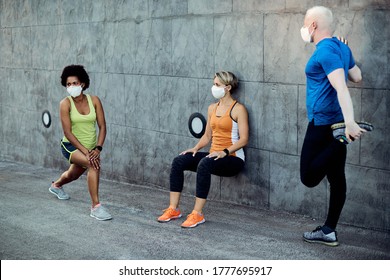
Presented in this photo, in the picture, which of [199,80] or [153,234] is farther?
[199,80]

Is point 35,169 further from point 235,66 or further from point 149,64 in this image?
point 235,66

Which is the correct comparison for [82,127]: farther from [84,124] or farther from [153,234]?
[153,234]

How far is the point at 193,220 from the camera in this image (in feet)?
22.0

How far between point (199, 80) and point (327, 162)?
2477mm

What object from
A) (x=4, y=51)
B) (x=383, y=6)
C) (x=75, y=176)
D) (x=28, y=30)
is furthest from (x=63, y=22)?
(x=383, y=6)

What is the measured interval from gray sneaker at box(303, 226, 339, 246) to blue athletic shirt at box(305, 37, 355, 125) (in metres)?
0.93

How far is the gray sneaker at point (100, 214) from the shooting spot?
7.12m

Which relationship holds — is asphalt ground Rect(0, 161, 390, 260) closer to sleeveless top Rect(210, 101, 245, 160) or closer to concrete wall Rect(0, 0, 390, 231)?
concrete wall Rect(0, 0, 390, 231)

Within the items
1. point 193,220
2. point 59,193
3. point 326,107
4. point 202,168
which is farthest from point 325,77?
point 59,193

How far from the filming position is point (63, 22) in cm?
1002

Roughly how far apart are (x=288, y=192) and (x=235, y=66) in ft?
4.64

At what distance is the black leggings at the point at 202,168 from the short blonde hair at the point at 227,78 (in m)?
0.74

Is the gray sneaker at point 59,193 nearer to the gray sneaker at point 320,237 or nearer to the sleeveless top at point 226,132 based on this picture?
the sleeveless top at point 226,132

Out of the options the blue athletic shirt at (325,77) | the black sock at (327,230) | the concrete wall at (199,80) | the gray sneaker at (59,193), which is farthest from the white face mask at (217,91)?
the gray sneaker at (59,193)
